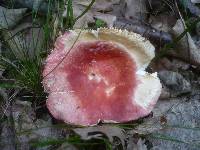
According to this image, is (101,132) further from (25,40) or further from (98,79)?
(25,40)

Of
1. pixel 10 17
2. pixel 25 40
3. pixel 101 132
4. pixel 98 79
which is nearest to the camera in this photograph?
pixel 101 132

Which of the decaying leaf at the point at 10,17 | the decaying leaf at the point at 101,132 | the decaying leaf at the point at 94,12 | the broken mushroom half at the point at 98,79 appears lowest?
the decaying leaf at the point at 101,132

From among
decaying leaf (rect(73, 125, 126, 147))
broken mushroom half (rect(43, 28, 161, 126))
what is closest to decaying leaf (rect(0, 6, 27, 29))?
broken mushroom half (rect(43, 28, 161, 126))

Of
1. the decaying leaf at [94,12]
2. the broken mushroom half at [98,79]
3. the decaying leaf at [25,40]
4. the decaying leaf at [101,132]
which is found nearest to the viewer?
the decaying leaf at [101,132]

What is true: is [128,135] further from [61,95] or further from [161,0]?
[161,0]

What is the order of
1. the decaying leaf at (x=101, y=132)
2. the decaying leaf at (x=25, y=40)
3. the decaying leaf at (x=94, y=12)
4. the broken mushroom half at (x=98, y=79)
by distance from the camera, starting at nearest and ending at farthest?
the decaying leaf at (x=101, y=132)
the broken mushroom half at (x=98, y=79)
the decaying leaf at (x=25, y=40)
the decaying leaf at (x=94, y=12)

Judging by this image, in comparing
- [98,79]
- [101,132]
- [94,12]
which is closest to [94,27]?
[94,12]

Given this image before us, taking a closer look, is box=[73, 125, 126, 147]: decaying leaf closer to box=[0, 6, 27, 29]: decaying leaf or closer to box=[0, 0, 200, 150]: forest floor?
box=[0, 0, 200, 150]: forest floor

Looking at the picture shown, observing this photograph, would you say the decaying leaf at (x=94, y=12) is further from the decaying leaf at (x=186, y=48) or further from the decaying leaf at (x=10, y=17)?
the decaying leaf at (x=186, y=48)

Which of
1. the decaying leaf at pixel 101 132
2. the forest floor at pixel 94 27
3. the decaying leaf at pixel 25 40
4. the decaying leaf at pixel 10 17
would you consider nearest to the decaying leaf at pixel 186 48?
the forest floor at pixel 94 27
